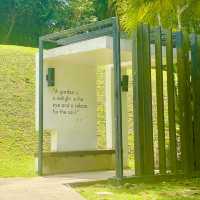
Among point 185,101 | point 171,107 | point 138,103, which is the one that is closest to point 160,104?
point 171,107

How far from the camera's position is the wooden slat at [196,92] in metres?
10.6

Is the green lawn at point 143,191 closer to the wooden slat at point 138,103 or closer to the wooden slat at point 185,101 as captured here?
the wooden slat at point 138,103

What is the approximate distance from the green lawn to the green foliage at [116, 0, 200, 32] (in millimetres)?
3273

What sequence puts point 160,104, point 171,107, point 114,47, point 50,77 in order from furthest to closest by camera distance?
point 50,77
point 171,107
point 160,104
point 114,47

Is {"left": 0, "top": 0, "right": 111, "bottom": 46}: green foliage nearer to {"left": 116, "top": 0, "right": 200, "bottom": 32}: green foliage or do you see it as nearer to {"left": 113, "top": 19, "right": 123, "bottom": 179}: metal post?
{"left": 116, "top": 0, "right": 200, "bottom": 32}: green foliage

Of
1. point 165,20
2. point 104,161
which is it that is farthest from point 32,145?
point 165,20

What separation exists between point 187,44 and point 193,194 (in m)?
3.77

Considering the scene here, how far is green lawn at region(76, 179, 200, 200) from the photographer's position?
7676 mm

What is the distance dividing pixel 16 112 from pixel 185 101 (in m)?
6.88

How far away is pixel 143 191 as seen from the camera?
8312mm

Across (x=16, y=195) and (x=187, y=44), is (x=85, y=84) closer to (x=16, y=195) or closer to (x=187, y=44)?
(x=187, y=44)

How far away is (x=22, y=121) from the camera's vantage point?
15.4 metres

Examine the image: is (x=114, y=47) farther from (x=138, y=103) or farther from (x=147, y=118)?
(x=147, y=118)

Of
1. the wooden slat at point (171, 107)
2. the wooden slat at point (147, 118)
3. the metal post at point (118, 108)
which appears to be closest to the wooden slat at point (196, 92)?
the wooden slat at point (171, 107)
